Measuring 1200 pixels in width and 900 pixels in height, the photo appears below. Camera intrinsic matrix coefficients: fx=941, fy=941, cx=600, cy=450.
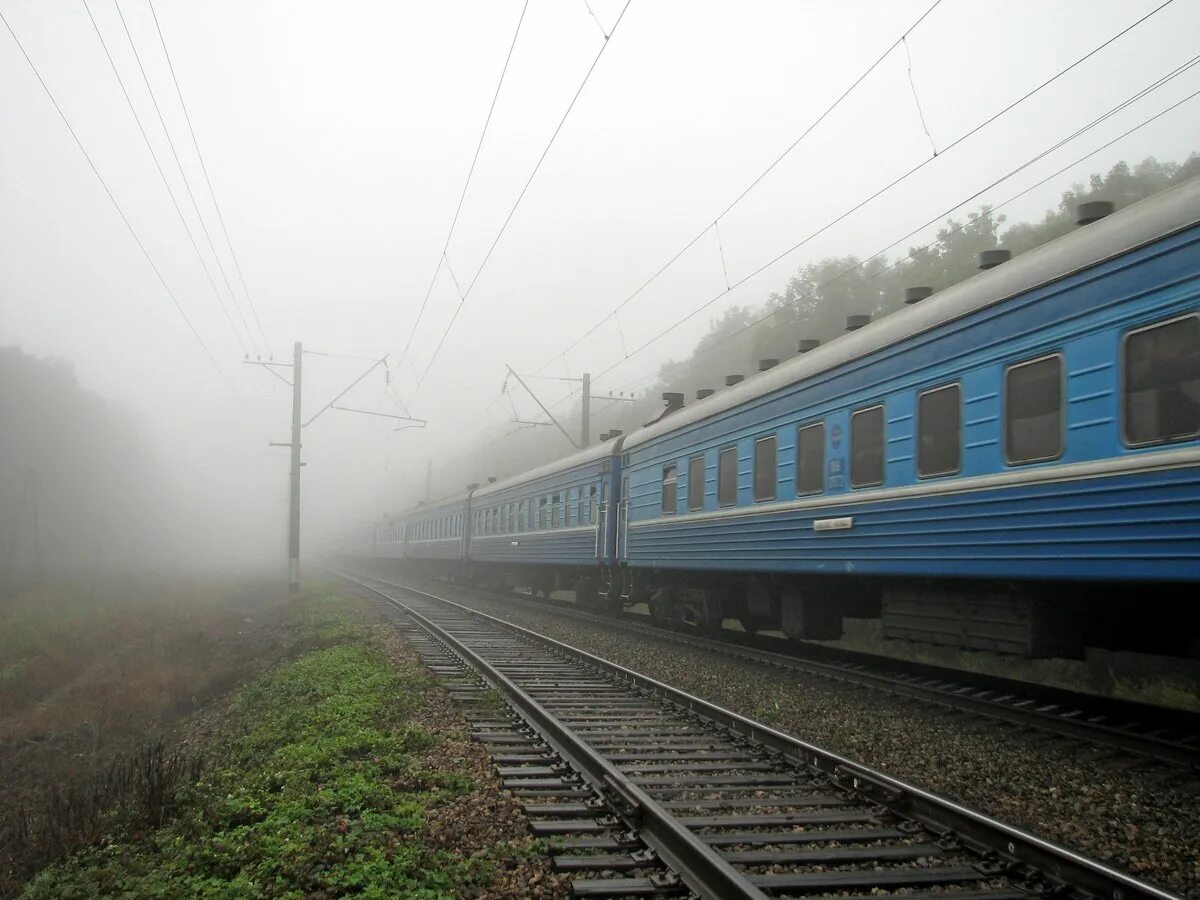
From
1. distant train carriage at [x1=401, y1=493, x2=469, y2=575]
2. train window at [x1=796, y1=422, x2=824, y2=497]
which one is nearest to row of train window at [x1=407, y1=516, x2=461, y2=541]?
distant train carriage at [x1=401, y1=493, x2=469, y2=575]

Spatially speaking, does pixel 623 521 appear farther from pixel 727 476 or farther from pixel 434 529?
pixel 434 529

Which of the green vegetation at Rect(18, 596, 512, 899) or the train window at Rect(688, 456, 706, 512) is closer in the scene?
the green vegetation at Rect(18, 596, 512, 899)

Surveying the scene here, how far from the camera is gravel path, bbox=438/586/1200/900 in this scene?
464 centimetres

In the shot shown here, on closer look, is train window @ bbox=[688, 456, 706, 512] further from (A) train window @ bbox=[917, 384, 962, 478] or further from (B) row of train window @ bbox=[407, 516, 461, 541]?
(B) row of train window @ bbox=[407, 516, 461, 541]

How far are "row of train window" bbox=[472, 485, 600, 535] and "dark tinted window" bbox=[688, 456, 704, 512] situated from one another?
195 inches

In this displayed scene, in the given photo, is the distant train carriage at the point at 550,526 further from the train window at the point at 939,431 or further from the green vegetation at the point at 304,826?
the green vegetation at the point at 304,826

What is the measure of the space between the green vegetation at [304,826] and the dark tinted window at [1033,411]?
470cm

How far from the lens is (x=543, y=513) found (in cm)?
2323

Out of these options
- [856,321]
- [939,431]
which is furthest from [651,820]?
[856,321]

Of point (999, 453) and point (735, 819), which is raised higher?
point (999, 453)

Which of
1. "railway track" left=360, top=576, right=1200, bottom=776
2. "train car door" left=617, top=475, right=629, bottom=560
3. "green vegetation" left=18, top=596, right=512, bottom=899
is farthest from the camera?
"train car door" left=617, top=475, right=629, bottom=560

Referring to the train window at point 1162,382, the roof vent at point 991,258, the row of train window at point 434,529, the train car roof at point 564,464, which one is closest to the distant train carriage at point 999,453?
the train window at point 1162,382

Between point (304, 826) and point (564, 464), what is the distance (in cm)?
1675

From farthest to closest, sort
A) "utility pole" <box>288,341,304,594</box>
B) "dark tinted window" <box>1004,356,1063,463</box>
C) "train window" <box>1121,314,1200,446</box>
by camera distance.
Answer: "utility pole" <box>288,341,304,594</box>
"dark tinted window" <box>1004,356,1063,463</box>
"train window" <box>1121,314,1200,446</box>
